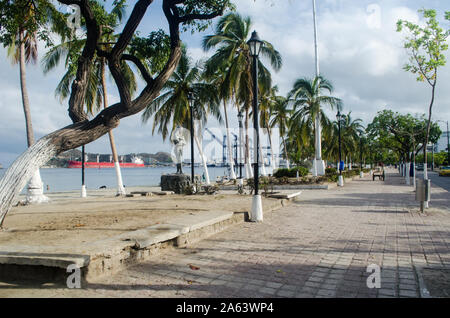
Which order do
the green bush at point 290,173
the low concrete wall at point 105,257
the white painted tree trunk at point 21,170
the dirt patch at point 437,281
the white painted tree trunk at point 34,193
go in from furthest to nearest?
the green bush at point 290,173
the white painted tree trunk at point 34,193
the white painted tree trunk at point 21,170
the low concrete wall at point 105,257
the dirt patch at point 437,281

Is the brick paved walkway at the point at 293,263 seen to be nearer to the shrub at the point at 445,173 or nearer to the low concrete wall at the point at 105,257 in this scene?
the low concrete wall at the point at 105,257

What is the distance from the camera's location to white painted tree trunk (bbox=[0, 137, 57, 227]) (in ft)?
17.3

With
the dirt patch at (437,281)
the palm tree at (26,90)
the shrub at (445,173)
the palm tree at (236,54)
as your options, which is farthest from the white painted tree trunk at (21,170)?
the shrub at (445,173)

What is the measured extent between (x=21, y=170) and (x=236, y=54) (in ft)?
71.2

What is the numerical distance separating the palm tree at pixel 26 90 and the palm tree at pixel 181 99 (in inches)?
425

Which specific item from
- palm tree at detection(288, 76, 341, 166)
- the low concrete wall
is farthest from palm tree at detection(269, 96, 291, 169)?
the low concrete wall

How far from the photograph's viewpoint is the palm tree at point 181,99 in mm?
26625

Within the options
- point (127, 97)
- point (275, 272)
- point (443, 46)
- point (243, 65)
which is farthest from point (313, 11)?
point (275, 272)

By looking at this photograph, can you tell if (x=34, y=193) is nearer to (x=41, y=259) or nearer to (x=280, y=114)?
(x=41, y=259)

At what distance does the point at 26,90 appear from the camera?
642 inches

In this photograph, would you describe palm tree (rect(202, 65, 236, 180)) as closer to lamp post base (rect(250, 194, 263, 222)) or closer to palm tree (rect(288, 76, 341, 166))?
palm tree (rect(288, 76, 341, 166))

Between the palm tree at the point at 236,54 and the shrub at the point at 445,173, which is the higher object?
the palm tree at the point at 236,54

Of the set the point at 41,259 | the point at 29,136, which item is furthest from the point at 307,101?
the point at 41,259

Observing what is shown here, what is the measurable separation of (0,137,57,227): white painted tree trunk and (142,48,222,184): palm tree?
20585 mm
